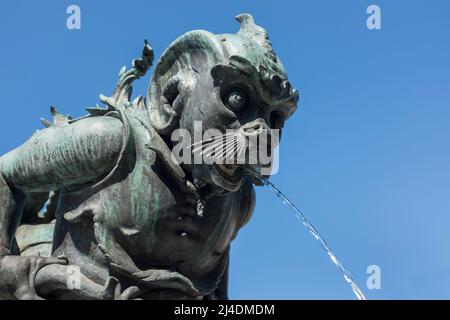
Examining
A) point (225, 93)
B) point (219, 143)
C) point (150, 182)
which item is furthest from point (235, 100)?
point (150, 182)

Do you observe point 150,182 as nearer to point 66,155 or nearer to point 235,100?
point 66,155

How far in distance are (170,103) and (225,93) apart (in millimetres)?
517

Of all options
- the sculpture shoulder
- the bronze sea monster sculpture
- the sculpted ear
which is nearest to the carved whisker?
the bronze sea monster sculpture

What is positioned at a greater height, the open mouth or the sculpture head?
the sculpture head

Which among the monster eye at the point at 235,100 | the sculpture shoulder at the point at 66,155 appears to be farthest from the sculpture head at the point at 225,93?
the sculpture shoulder at the point at 66,155

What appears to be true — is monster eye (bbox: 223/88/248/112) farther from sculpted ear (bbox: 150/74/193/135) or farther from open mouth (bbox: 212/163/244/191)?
open mouth (bbox: 212/163/244/191)

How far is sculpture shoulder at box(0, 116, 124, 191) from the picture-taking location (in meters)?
8.30

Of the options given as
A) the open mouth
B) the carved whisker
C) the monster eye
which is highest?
the monster eye

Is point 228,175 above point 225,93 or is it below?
below

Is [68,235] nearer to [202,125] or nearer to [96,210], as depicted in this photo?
[96,210]

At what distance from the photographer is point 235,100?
26.8 feet

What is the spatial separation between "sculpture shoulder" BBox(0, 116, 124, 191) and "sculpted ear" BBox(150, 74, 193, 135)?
0.92 feet

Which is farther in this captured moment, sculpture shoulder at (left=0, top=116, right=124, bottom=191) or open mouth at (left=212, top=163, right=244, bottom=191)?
sculpture shoulder at (left=0, top=116, right=124, bottom=191)
